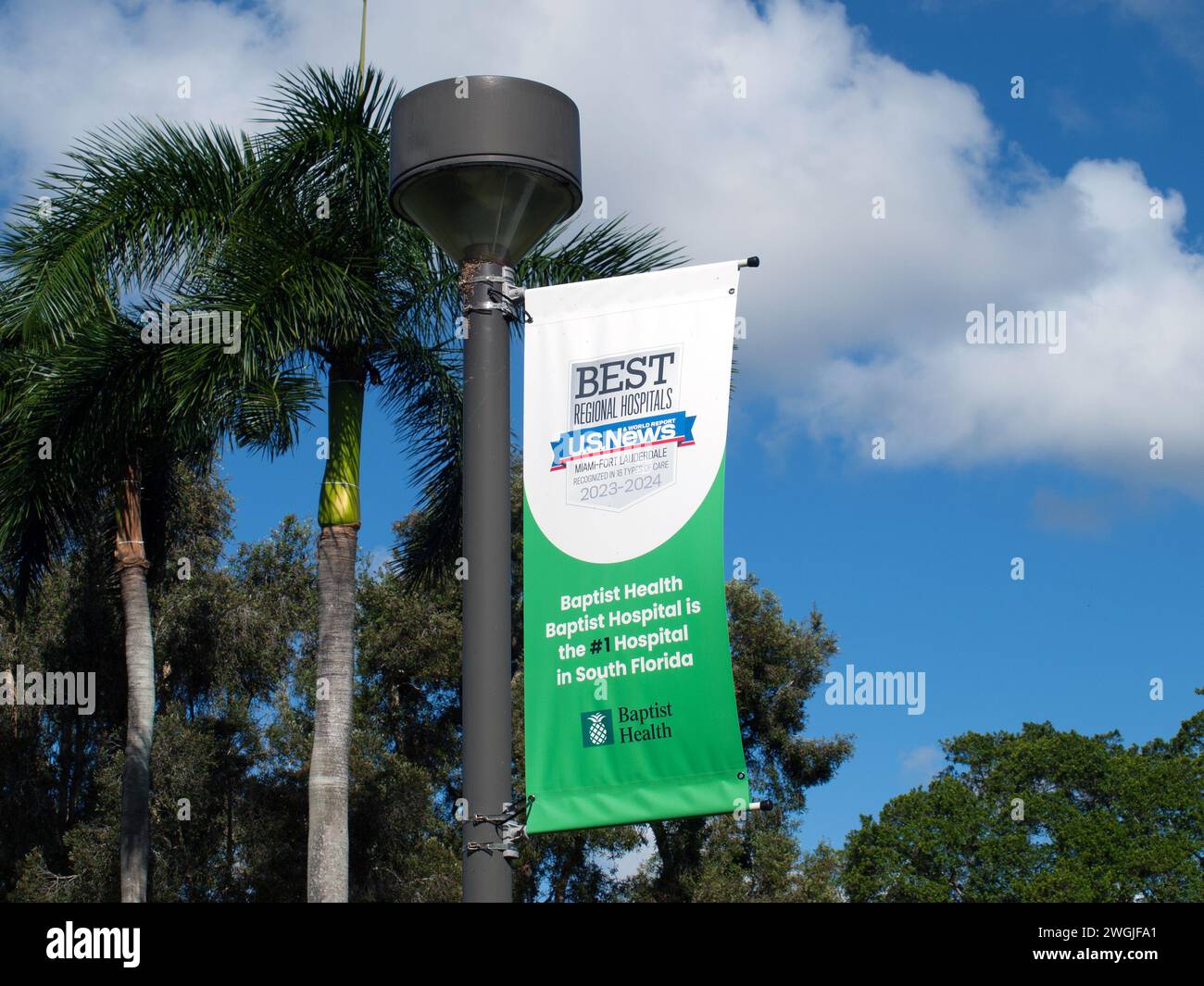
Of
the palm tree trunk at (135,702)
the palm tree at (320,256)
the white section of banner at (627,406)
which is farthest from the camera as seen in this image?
the palm tree trunk at (135,702)

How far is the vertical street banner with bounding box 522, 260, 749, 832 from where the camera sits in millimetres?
4477

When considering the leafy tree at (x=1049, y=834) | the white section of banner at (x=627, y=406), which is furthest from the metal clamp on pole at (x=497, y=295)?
the leafy tree at (x=1049, y=834)

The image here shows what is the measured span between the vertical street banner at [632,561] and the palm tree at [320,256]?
669 centimetres

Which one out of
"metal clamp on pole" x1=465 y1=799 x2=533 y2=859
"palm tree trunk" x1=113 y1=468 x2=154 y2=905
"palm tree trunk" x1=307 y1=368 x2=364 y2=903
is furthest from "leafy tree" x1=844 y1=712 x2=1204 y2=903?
"metal clamp on pole" x1=465 y1=799 x2=533 y2=859

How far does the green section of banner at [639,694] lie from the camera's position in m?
4.46

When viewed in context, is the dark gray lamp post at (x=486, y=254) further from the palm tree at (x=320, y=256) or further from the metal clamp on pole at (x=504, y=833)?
the palm tree at (x=320, y=256)

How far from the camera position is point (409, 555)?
14.3 metres

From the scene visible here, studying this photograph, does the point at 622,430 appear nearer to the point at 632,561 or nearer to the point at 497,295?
the point at 632,561

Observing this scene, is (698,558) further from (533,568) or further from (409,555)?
(409,555)

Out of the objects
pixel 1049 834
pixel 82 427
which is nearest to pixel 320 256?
pixel 82 427

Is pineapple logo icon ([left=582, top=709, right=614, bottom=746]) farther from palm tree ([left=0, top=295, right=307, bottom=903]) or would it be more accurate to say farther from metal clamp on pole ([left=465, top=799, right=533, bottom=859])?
palm tree ([left=0, top=295, right=307, bottom=903])

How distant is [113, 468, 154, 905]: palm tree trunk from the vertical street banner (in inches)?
486

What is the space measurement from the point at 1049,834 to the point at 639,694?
42.9 metres
